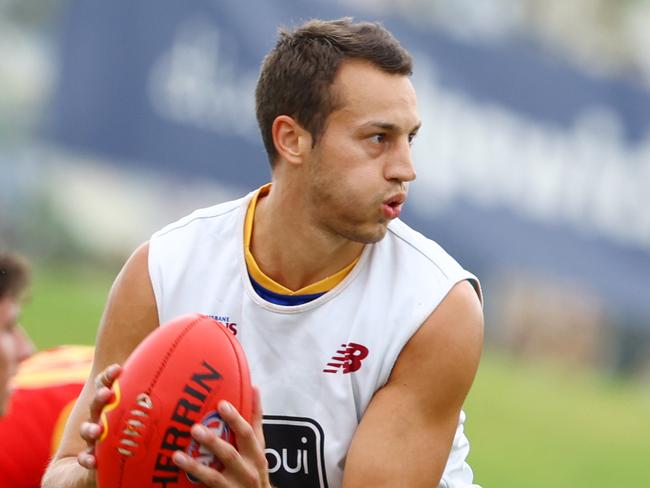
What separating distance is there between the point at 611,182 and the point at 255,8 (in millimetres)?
3679

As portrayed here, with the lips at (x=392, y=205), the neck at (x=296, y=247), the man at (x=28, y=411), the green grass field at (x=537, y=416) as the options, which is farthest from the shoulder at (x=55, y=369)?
the green grass field at (x=537, y=416)

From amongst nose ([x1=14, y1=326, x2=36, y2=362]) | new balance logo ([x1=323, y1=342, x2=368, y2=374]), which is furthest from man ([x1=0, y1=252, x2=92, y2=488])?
new balance logo ([x1=323, y1=342, x2=368, y2=374])


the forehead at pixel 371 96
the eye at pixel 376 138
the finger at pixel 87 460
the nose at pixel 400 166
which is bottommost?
the finger at pixel 87 460

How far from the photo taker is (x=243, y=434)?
3.97 meters

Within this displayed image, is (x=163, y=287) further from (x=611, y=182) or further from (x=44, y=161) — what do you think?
(x=44, y=161)

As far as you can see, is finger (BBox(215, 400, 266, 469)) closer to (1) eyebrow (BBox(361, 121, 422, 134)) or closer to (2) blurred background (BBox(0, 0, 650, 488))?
(1) eyebrow (BBox(361, 121, 422, 134))

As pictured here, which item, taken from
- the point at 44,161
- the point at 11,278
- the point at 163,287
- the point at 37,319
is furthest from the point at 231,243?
the point at 44,161

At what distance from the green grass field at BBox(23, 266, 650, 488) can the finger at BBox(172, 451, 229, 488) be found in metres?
6.94

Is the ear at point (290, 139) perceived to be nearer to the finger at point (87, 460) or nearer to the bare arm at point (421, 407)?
the bare arm at point (421, 407)

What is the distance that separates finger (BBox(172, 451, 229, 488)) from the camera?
154 inches

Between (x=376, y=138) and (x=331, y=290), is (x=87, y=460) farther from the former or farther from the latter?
(x=376, y=138)

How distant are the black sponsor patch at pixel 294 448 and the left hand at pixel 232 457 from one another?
0.40 meters

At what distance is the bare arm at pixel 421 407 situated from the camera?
4.32 metres

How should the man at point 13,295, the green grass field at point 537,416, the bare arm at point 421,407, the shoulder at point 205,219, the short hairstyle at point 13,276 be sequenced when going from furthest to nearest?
1. the green grass field at point 537,416
2. the short hairstyle at point 13,276
3. the man at point 13,295
4. the shoulder at point 205,219
5. the bare arm at point 421,407
